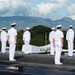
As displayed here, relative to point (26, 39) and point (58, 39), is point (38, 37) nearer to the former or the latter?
point (26, 39)

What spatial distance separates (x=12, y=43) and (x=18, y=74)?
674 cm

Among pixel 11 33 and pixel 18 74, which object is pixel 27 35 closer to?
pixel 11 33

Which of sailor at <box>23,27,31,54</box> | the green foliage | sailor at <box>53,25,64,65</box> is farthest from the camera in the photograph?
the green foliage

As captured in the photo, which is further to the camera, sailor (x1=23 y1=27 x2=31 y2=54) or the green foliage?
the green foliage

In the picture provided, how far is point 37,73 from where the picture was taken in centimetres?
1503

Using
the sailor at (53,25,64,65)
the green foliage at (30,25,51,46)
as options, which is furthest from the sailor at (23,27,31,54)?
the green foliage at (30,25,51,46)

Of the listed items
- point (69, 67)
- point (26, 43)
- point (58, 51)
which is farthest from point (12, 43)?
point (26, 43)

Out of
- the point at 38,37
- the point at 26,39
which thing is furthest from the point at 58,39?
the point at 38,37

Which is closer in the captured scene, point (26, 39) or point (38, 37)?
point (26, 39)

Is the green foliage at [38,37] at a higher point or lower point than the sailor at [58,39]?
higher

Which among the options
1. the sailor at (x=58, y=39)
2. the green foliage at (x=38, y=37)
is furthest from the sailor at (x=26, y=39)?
the green foliage at (x=38, y=37)

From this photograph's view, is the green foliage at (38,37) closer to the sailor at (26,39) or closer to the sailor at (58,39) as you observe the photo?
the sailor at (26,39)

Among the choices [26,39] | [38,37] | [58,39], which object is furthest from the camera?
[38,37]

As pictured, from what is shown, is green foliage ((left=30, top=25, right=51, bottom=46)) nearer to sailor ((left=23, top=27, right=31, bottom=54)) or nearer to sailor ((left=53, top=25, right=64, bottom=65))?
sailor ((left=23, top=27, right=31, bottom=54))
